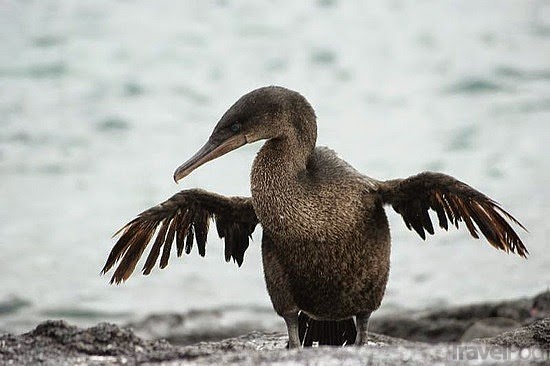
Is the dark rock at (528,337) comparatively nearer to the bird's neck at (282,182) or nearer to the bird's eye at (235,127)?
the bird's neck at (282,182)

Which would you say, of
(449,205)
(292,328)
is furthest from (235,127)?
(449,205)

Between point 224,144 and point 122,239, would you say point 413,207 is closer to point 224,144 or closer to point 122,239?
point 224,144

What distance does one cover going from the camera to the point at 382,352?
206 inches

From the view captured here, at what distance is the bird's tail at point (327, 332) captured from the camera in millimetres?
7598

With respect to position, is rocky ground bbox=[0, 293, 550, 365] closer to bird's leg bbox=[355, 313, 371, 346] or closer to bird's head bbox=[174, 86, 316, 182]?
bird's leg bbox=[355, 313, 371, 346]

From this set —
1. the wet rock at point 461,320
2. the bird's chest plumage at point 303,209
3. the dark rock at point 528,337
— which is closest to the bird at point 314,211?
the bird's chest plumage at point 303,209

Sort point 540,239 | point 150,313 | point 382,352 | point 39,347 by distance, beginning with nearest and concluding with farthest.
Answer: point 382,352 < point 39,347 < point 150,313 < point 540,239

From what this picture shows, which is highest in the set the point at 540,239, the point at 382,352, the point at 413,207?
the point at 540,239

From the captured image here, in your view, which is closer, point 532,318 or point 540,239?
point 532,318

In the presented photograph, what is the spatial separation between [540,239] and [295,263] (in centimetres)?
587

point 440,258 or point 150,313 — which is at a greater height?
point 440,258

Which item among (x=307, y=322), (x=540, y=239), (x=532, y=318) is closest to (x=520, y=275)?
(x=540, y=239)

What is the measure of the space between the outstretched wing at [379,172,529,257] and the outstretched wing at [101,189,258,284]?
1018 millimetres

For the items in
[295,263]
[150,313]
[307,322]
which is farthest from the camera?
[150,313]
